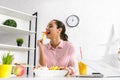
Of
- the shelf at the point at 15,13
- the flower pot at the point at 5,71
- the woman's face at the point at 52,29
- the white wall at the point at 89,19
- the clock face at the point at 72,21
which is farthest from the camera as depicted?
the shelf at the point at 15,13

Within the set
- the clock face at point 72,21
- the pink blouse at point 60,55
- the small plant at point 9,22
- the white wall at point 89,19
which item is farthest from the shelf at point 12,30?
the pink blouse at point 60,55

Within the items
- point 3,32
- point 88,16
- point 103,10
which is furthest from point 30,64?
point 103,10

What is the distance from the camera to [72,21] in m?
3.98

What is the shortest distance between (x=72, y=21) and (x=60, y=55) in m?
1.51

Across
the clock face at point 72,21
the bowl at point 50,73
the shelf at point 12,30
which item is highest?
the clock face at point 72,21

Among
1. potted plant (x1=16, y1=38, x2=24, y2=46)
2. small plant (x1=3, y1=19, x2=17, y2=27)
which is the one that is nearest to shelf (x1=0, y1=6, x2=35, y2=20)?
small plant (x1=3, y1=19, x2=17, y2=27)

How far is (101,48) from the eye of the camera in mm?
3586

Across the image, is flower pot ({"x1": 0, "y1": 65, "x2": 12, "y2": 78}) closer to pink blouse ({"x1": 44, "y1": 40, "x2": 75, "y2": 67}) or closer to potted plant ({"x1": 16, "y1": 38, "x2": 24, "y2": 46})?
pink blouse ({"x1": 44, "y1": 40, "x2": 75, "y2": 67})

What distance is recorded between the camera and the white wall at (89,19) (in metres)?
3.61

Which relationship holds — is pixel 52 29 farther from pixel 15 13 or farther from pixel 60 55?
pixel 15 13

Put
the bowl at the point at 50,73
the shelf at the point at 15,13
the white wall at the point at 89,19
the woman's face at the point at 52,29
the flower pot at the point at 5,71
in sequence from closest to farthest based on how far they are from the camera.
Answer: the flower pot at the point at 5,71 < the bowl at the point at 50,73 < the woman's face at the point at 52,29 < the white wall at the point at 89,19 < the shelf at the point at 15,13

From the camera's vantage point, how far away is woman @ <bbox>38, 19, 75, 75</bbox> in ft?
8.00

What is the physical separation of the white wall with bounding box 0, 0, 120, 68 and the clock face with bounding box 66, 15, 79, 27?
0.06 m

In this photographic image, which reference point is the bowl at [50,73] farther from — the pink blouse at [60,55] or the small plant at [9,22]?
the small plant at [9,22]
